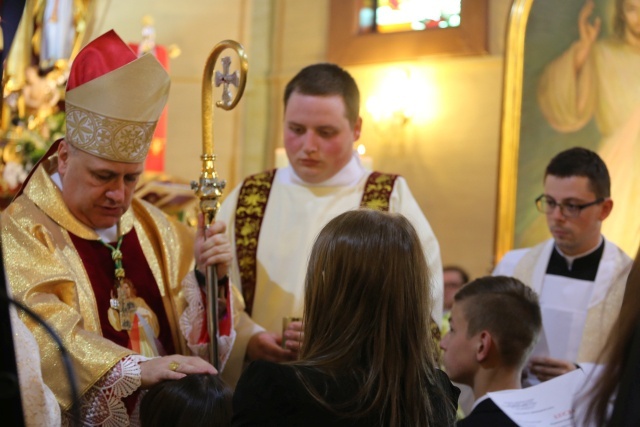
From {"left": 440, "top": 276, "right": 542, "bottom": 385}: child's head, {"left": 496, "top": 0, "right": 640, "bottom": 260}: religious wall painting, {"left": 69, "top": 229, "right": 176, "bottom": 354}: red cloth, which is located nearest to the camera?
{"left": 69, "top": 229, "right": 176, "bottom": 354}: red cloth

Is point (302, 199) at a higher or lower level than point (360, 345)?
higher

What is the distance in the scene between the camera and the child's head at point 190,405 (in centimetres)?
295

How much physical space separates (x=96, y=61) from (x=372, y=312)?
186 cm

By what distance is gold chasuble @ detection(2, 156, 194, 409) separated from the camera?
326 centimetres

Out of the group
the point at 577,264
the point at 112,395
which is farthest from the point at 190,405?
the point at 577,264

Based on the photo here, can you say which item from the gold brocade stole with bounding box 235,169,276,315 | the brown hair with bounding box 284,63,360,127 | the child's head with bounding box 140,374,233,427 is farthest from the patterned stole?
the child's head with bounding box 140,374,233,427

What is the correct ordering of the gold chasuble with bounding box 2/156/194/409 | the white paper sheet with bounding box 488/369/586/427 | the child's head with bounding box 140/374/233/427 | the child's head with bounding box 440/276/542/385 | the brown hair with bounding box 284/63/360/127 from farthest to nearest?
the brown hair with bounding box 284/63/360/127
the child's head with bounding box 440/276/542/385
the gold chasuble with bounding box 2/156/194/409
the white paper sheet with bounding box 488/369/586/427
the child's head with bounding box 140/374/233/427

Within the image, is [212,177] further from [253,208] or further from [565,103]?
[565,103]

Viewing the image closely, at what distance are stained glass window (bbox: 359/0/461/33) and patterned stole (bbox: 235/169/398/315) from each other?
4.74 meters

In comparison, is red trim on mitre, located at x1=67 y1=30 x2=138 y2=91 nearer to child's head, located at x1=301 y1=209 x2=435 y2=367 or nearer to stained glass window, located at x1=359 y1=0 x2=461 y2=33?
child's head, located at x1=301 y1=209 x2=435 y2=367

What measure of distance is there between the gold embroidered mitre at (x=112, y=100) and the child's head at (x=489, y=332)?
140cm

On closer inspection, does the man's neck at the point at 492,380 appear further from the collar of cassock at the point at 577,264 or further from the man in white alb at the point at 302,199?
the collar of cassock at the point at 577,264

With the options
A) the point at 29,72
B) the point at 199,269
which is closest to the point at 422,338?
the point at 199,269

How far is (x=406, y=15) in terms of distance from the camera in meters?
9.29
